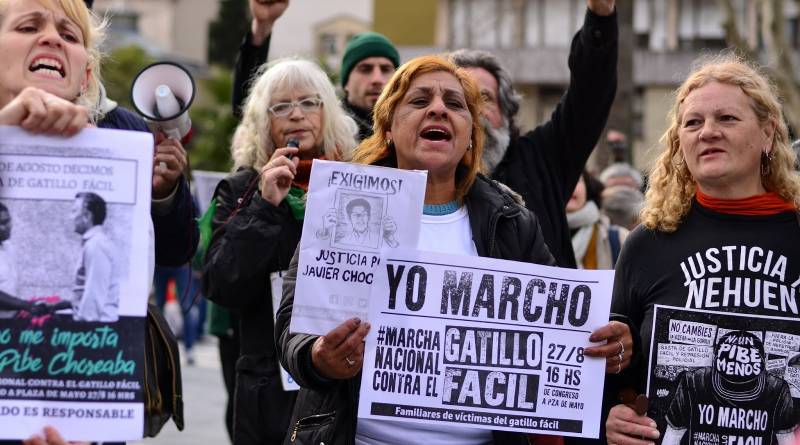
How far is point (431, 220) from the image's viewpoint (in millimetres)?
3672

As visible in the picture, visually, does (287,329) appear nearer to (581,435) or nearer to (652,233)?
(581,435)

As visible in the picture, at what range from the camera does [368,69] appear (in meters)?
6.03

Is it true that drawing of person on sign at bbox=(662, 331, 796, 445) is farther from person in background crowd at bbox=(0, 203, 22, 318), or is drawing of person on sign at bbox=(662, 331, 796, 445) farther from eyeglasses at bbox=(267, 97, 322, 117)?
eyeglasses at bbox=(267, 97, 322, 117)

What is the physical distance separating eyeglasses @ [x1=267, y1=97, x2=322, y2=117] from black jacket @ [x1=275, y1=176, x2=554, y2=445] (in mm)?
1240

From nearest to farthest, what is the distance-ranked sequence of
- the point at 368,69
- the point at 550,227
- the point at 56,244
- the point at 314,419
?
the point at 56,244, the point at 314,419, the point at 550,227, the point at 368,69

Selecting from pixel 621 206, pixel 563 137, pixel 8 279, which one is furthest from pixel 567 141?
pixel 621 206

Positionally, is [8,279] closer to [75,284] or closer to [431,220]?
[75,284]

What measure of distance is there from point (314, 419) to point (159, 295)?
1008cm

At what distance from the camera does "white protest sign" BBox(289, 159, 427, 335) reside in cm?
335

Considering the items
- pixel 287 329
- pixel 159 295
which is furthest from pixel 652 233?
pixel 159 295

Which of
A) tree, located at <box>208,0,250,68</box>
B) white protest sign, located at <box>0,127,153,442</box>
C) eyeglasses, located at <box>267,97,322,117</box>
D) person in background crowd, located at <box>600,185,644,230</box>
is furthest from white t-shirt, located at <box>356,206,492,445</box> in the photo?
tree, located at <box>208,0,250,68</box>

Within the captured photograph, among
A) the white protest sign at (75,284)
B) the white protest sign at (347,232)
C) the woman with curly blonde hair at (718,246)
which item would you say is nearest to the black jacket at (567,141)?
the woman with curly blonde hair at (718,246)

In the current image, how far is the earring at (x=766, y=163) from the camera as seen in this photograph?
12.6ft

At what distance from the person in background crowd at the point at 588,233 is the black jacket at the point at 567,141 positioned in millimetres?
1525
